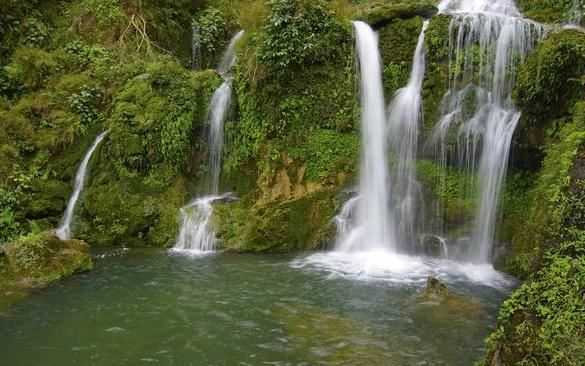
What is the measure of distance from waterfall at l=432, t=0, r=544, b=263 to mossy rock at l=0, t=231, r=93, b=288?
7.47m

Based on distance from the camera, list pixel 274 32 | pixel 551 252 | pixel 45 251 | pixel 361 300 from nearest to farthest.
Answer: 1. pixel 551 252
2. pixel 361 300
3. pixel 45 251
4. pixel 274 32

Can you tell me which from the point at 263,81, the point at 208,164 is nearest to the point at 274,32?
the point at 263,81

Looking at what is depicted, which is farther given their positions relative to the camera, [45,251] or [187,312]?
[45,251]

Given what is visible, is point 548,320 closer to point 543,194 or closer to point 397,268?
point 543,194

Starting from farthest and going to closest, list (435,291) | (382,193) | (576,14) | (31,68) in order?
(31,68) → (576,14) → (382,193) → (435,291)

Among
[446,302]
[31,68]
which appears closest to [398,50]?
[446,302]

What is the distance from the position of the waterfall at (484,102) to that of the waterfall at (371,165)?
1.32 m

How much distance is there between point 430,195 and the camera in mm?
10422

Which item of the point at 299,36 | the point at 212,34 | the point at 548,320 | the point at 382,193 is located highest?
the point at 212,34

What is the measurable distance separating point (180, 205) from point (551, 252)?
852 cm

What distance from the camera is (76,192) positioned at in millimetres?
11578

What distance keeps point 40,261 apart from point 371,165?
22.4ft

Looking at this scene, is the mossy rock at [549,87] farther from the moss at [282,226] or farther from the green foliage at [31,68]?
the green foliage at [31,68]

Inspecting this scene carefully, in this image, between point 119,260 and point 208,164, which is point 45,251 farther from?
point 208,164
